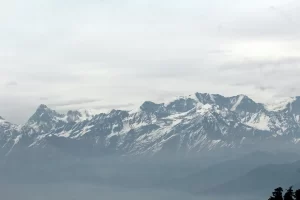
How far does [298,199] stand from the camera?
306 ft

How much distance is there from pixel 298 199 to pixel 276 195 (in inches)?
126

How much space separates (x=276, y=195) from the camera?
95062 mm
